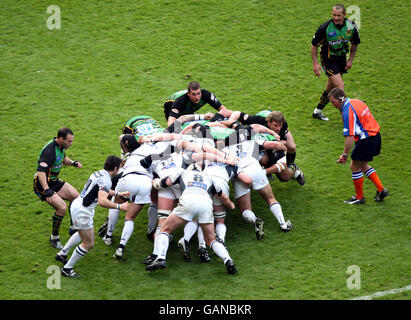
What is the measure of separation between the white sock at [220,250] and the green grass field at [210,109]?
318mm

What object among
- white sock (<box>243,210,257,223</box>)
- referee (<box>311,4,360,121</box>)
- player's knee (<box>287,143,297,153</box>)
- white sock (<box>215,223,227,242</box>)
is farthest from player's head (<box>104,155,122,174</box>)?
referee (<box>311,4,360,121</box>)

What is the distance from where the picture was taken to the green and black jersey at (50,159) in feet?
32.8

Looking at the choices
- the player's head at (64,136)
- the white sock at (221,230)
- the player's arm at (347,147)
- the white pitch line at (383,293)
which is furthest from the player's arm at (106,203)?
the player's arm at (347,147)

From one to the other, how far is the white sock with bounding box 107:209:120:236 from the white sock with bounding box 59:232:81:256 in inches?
27.9

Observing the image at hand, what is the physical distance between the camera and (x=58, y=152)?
400 inches

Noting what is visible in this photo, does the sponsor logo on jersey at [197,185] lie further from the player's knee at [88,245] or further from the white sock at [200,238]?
the player's knee at [88,245]

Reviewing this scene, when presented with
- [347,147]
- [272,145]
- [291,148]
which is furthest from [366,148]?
[272,145]

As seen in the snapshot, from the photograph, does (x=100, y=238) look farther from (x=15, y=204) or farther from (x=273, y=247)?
(x=273, y=247)

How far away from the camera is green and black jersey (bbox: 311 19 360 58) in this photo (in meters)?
12.8

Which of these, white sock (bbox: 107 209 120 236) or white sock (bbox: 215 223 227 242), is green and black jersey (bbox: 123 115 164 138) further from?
white sock (bbox: 215 223 227 242)

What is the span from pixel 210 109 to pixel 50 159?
5153 mm

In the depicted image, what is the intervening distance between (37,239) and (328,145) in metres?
6.30

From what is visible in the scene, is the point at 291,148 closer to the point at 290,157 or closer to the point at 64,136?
the point at 290,157

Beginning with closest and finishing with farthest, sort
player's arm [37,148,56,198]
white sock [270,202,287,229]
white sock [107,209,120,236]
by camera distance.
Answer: player's arm [37,148,56,198] < white sock [107,209,120,236] < white sock [270,202,287,229]
